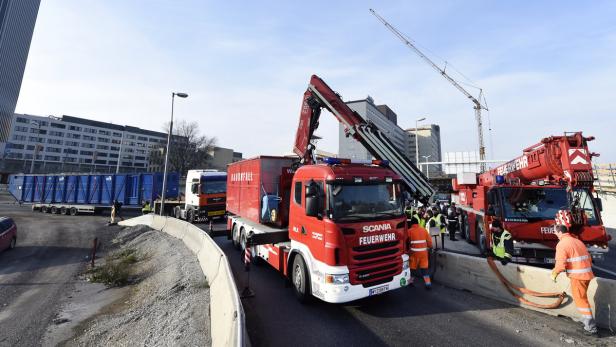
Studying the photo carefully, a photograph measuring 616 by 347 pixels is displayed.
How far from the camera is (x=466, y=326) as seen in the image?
5.41 m

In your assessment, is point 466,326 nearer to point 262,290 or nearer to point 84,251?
point 262,290

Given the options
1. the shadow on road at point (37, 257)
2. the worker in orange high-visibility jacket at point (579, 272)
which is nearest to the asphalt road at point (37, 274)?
the shadow on road at point (37, 257)

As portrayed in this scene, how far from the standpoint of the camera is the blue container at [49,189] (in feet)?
94.3

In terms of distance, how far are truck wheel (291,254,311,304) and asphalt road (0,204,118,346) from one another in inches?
239

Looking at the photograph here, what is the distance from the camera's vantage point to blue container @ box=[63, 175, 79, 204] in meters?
27.3

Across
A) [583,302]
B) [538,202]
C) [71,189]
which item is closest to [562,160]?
[538,202]

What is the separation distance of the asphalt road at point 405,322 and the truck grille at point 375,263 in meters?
0.75

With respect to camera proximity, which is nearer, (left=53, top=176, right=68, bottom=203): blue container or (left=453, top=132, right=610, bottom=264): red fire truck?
(left=453, top=132, right=610, bottom=264): red fire truck

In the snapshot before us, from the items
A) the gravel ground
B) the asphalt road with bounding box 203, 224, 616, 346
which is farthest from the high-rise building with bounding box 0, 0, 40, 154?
the asphalt road with bounding box 203, 224, 616, 346

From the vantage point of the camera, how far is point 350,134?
9.60 metres

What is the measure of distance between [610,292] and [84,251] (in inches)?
762

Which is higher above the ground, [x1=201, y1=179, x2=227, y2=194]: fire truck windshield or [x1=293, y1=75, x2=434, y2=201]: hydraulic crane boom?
[x1=293, y1=75, x2=434, y2=201]: hydraulic crane boom

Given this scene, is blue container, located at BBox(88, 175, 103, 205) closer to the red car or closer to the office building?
the red car

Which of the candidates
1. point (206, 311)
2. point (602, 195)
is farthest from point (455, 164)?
point (206, 311)
